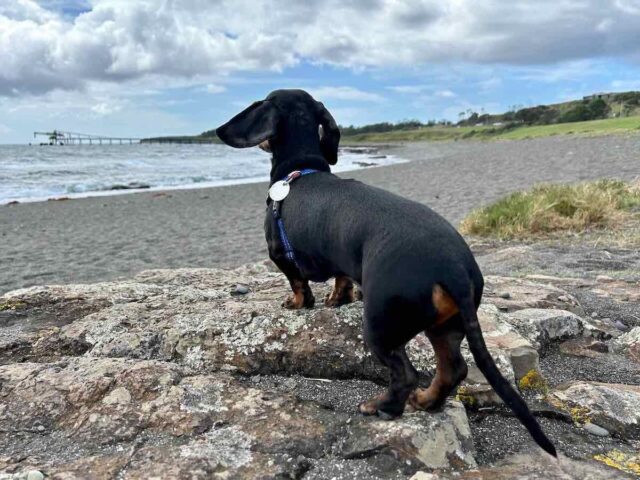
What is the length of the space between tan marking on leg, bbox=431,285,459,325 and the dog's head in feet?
5.48

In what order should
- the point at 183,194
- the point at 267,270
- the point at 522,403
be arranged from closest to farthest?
the point at 522,403
the point at 267,270
the point at 183,194

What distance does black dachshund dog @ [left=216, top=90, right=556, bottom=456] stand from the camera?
7.47 feet

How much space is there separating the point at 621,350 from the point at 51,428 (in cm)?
329

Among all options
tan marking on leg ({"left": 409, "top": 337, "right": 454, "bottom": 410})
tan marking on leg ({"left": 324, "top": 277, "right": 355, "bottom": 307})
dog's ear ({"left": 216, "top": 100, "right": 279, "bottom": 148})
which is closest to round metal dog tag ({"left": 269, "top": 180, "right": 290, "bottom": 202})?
dog's ear ({"left": 216, "top": 100, "right": 279, "bottom": 148})

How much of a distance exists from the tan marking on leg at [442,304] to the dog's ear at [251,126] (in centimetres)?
167

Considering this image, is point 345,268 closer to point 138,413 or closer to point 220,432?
point 220,432

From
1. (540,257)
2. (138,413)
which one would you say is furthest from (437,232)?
(540,257)

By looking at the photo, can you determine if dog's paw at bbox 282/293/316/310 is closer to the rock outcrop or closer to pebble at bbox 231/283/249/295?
the rock outcrop

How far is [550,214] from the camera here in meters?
8.09

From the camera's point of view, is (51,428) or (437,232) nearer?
(437,232)

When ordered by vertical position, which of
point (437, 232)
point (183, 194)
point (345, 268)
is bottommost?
point (183, 194)

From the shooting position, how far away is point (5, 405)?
2.72m

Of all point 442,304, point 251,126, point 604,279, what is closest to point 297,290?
point 251,126

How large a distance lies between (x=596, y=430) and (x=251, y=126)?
2523 millimetres
